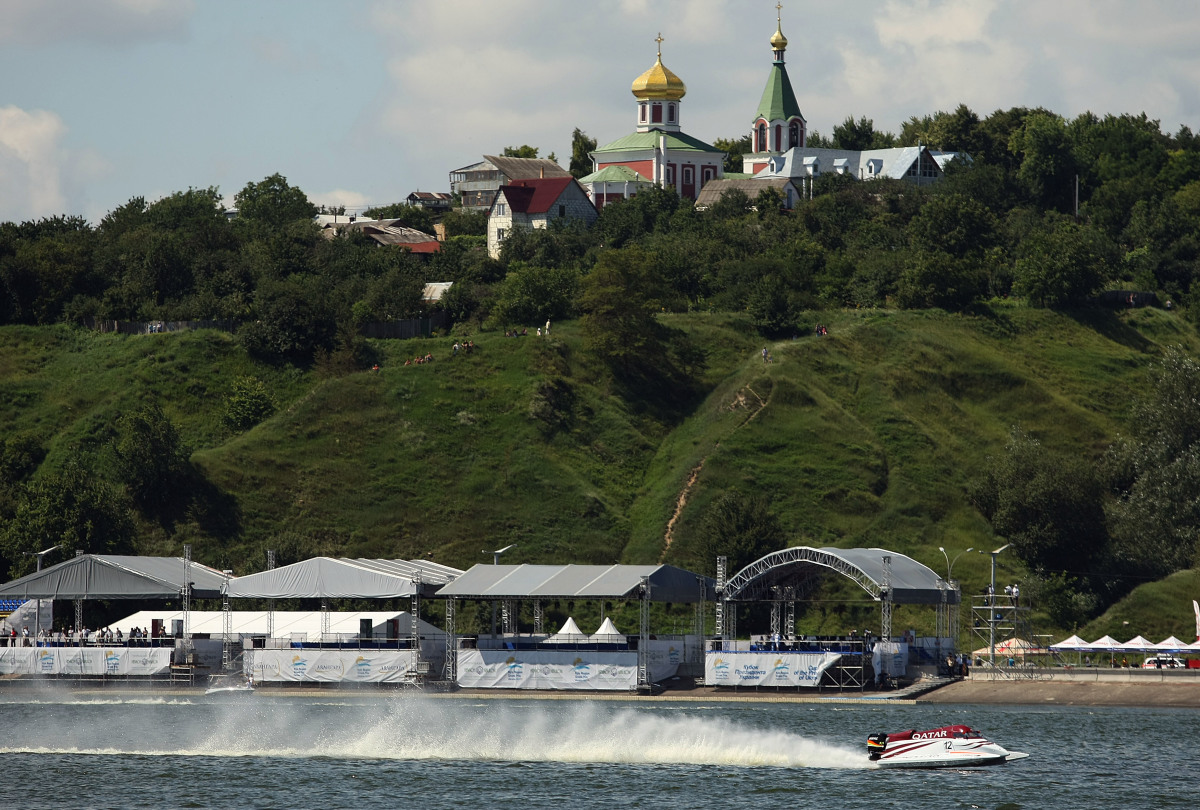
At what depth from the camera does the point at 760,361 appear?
11425 centimetres

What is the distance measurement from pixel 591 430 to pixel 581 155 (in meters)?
83.0

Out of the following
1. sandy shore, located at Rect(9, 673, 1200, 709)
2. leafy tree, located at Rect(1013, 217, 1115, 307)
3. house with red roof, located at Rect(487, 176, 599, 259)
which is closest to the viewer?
sandy shore, located at Rect(9, 673, 1200, 709)

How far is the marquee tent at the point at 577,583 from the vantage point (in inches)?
2756

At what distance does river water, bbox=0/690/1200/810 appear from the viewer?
45188 millimetres

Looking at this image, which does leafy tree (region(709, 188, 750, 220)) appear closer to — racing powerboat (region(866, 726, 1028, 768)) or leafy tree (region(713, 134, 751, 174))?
leafy tree (region(713, 134, 751, 174))

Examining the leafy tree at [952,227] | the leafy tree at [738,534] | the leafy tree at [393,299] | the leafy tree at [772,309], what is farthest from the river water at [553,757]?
the leafy tree at [952,227]

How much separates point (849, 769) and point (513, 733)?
516 inches

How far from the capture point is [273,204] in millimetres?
160500

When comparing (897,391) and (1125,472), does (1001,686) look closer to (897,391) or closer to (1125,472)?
(1125,472)

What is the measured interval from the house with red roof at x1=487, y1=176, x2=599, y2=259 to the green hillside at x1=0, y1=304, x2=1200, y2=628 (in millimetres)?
32858

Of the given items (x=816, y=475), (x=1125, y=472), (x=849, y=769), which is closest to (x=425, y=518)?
(x=816, y=475)

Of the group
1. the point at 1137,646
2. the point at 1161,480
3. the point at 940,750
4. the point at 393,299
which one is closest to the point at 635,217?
the point at 393,299

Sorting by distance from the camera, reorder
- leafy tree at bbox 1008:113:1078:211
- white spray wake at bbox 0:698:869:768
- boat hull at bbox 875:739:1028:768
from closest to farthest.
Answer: boat hull at bbox 875:739:1028:768, white spray wake at bbox 0:698:869:768, leafy tree at bbox 1008:113:1078:211

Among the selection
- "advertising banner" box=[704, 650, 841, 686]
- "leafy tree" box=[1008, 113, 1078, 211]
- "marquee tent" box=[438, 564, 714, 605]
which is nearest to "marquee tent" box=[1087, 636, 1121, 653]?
"advertising banner" box=[704, 650, 841, 686]
